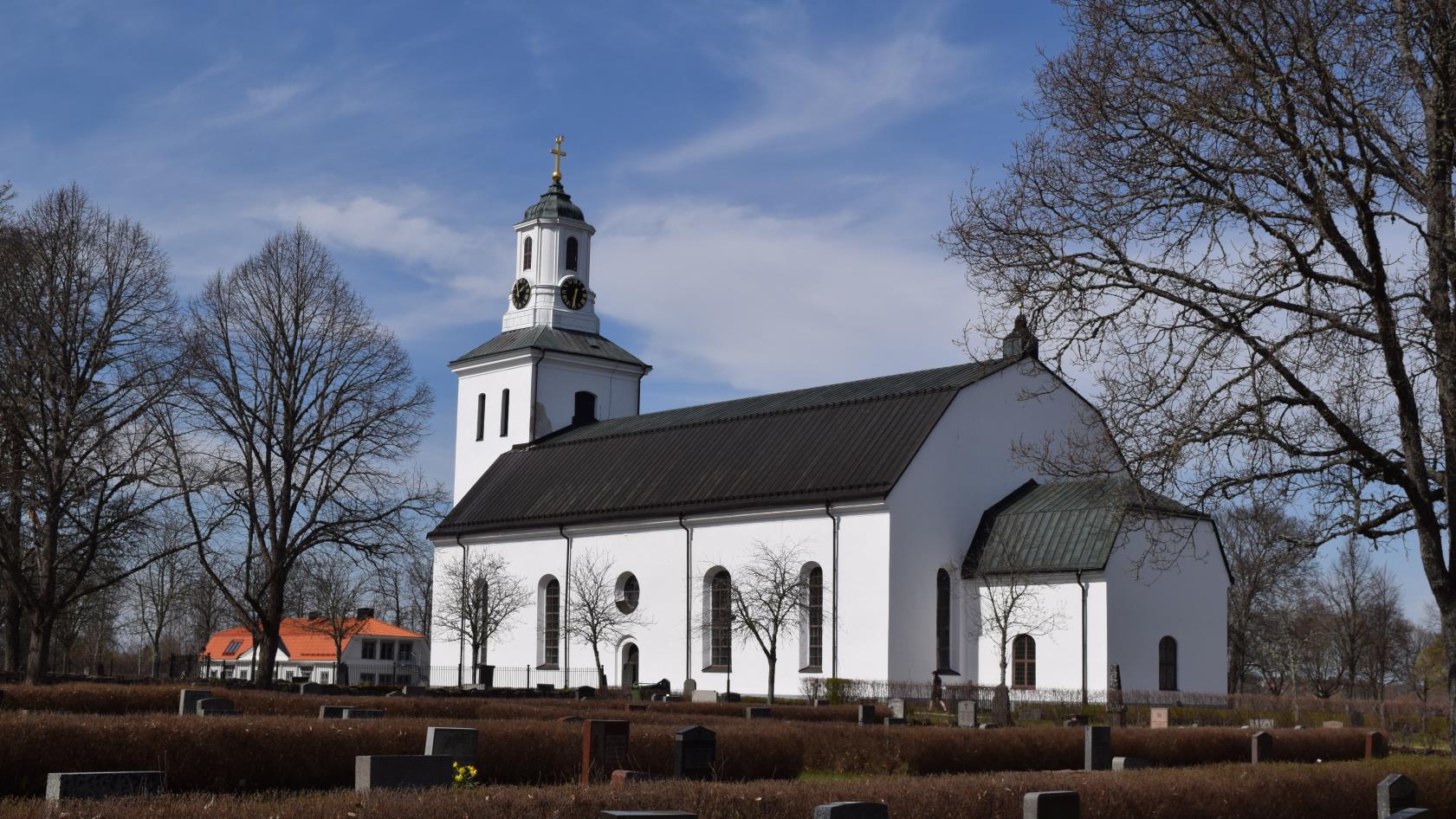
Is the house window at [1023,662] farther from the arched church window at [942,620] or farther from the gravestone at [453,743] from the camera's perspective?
the gravestone at [453,743]

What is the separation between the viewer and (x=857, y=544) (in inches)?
1625

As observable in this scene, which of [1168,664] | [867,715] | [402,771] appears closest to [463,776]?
[402,771]

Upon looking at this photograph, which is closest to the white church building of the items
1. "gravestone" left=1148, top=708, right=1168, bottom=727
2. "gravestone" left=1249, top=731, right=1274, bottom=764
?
"gravestone" left=1148, top=708, right=1168, bottom=727

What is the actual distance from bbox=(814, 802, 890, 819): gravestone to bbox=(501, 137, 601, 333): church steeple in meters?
50.5

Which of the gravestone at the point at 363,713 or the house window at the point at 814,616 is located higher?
the house window at the point at 814,616

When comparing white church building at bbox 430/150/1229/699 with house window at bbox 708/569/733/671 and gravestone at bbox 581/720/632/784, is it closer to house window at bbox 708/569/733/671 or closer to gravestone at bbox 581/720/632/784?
house window at bbox 708/569/733/671

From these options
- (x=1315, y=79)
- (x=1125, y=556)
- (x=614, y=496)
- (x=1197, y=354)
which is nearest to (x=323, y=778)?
(x=1197, y=354)

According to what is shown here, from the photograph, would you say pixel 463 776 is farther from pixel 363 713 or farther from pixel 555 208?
pixel 555 208

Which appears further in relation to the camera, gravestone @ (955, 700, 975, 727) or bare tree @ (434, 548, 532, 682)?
bare tree @ (434, 548, 532, 682)

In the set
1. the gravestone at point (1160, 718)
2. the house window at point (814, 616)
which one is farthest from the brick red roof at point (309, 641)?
the gravestone at point (1160, 718)

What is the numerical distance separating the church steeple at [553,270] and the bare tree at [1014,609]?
2460cm

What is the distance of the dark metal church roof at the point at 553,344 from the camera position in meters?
57.5

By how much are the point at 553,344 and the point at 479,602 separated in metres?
10.8

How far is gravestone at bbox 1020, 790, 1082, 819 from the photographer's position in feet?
37.1
